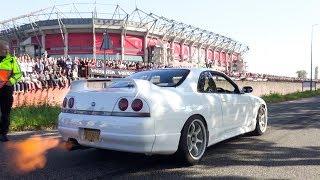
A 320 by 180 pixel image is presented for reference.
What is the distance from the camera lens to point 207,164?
5773 millimetres

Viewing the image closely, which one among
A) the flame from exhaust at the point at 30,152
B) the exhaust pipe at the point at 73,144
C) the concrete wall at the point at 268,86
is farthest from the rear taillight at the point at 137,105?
the concrete wall at the point at 268,86

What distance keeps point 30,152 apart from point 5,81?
1639mm

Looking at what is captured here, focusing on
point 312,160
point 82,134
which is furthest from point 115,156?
point 312,160

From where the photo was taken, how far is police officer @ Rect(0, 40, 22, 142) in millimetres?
7484

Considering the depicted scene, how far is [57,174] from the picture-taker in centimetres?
514

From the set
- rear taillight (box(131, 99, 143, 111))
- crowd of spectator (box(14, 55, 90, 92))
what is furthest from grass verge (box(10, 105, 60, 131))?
rear taillight (box(131, 99, 143, 111))

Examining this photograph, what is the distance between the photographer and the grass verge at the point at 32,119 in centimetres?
952

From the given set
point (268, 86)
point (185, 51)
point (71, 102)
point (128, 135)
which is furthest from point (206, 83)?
point (185, 51)

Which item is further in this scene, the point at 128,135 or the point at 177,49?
the point at 177,49

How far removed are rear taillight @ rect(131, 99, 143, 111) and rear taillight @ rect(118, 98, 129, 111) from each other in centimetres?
9

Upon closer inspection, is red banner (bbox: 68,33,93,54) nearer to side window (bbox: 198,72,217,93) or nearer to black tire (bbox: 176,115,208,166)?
side window (bbox: 198,72,217,93)

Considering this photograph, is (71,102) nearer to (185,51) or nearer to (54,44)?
(54,44)

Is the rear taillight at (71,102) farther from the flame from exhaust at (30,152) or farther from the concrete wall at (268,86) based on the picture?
the concrete wall at (268,86)

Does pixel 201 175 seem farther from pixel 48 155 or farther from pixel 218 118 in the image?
pixel 48 155
